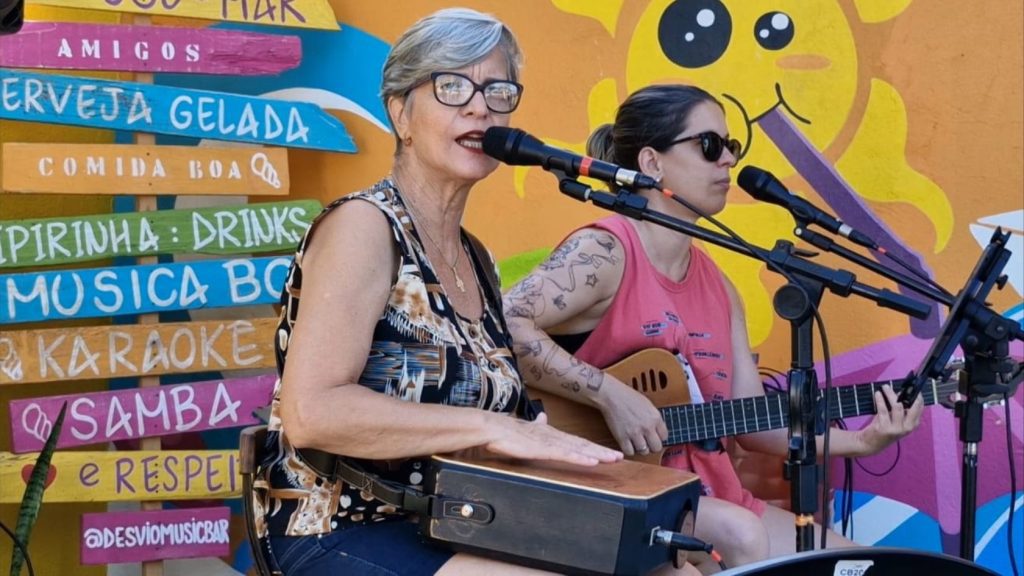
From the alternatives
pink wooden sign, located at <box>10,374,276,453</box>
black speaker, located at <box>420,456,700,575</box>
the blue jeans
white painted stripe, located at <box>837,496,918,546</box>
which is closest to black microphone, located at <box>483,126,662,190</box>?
black speaker, located at <box>420,456,700,575</box>

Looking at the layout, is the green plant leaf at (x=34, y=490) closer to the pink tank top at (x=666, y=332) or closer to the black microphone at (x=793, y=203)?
the pink tank top at (x=666, y=332)

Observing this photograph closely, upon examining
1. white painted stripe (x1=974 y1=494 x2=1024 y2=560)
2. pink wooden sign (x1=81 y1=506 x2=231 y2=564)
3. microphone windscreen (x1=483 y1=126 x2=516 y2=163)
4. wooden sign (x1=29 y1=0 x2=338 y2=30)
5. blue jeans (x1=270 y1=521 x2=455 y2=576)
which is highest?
wooden sign (x1=29 y1=0 x2=338 y2=30)

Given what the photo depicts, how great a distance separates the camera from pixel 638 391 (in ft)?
11.4

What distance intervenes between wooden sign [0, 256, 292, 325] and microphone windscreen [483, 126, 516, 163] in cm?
192

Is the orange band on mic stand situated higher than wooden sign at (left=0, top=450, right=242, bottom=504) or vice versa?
the orange band on mic stand

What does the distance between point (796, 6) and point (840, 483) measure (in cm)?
159

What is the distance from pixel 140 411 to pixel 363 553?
2.07 meters

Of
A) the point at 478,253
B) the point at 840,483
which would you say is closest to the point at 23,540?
the point at 478,253

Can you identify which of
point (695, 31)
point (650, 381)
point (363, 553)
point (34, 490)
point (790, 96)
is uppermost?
point (695, 31)

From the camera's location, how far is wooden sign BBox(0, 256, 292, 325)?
13.1 ft

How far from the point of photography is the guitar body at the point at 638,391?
11.4 ft

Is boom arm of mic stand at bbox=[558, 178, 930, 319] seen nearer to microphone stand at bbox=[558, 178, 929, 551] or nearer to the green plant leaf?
microphone stand at bbox=[558, 178, 929, 551]

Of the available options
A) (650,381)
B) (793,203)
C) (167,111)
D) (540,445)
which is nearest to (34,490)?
(167,111)

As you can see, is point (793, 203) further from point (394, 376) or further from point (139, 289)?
point (139, 289)
